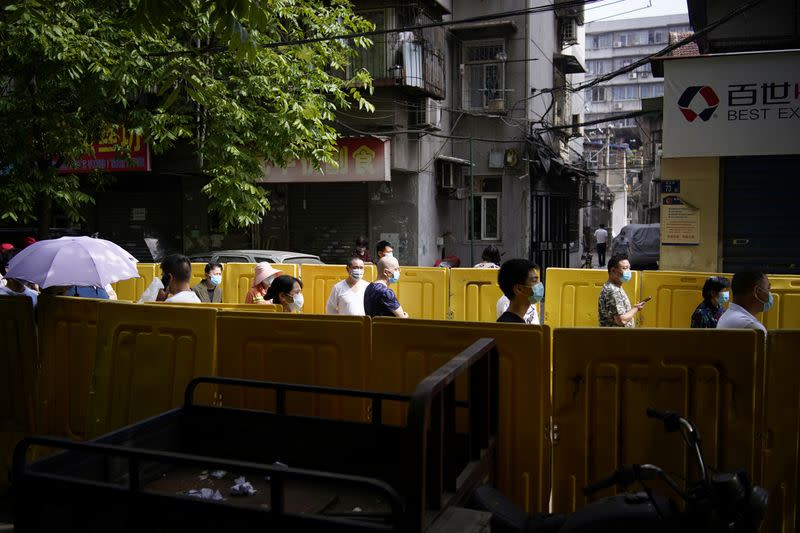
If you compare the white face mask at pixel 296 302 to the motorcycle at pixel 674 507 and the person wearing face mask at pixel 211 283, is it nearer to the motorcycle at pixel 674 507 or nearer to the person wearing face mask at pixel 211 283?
the person wearing face mask at pixel 211 283

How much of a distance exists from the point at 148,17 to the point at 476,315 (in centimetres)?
664

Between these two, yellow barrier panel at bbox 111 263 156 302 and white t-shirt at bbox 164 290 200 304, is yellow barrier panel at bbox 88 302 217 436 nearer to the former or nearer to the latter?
white t-shirt at bbox 164 290 200 304

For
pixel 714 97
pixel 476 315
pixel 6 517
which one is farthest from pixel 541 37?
pixel 6 517

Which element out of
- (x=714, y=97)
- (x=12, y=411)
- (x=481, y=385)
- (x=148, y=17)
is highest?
(x=714, y=97)

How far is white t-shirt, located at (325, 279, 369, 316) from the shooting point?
325 inches

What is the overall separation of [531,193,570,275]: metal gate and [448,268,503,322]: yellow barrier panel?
457 inches

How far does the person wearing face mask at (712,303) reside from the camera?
275 inches

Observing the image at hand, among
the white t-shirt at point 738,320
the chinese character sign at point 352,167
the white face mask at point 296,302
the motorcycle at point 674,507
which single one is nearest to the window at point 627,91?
the chinese character sign at point 352,167

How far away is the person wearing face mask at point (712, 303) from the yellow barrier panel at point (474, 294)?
3.48 meters

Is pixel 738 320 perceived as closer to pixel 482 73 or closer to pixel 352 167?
pixel 352 167

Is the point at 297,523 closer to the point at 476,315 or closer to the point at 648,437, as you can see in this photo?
the point at 648,437

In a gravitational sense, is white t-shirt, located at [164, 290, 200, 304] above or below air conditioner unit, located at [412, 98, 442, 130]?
below

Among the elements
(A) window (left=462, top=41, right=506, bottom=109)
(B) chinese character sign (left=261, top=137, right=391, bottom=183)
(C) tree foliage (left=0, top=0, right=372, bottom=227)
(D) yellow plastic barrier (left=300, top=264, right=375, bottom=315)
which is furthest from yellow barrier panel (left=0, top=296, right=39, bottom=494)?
(A) window (left=462, top=41, right=506, bottom=109)

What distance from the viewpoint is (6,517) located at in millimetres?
5523
